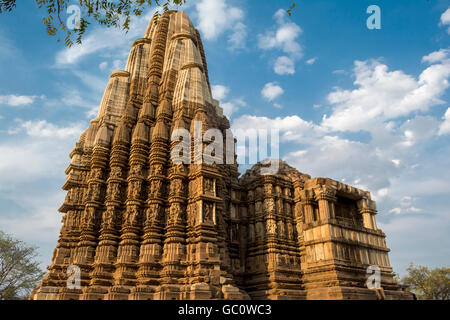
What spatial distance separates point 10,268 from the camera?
1247 inches

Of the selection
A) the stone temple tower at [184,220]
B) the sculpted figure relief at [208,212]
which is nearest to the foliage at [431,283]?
the stone temple tower at [184,220]

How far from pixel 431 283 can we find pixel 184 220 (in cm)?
4251

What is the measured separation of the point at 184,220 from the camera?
1761cm

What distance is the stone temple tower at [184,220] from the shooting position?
52.6 ft

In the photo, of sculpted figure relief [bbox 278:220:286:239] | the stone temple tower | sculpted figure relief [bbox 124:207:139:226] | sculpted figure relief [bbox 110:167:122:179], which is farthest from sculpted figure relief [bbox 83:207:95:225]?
sculpted figure relief [bbox 278:220:286:239]

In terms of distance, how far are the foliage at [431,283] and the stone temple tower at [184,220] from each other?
30003mm

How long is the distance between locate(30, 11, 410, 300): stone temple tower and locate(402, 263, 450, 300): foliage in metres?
30.0

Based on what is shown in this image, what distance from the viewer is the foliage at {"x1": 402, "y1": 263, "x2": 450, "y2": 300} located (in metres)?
43.2

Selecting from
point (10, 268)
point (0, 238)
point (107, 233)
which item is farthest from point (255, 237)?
point (0, 238)

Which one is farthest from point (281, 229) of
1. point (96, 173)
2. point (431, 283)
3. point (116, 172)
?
point (431, 283)

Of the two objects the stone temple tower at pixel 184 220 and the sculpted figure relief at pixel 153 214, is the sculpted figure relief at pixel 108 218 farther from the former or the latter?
the sculpted figure relief at pixel 153 214
